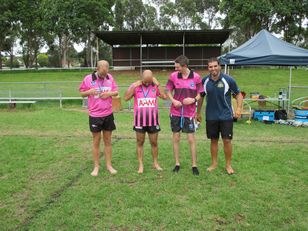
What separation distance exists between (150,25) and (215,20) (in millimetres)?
11991

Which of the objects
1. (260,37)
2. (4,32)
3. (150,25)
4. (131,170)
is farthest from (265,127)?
(150,25)

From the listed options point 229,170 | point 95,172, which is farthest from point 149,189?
point 229,170

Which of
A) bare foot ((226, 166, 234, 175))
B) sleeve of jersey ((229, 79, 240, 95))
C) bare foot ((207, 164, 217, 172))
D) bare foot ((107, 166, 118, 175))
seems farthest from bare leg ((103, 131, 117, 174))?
sleeve of jersey ((229, 79, 240, 95))

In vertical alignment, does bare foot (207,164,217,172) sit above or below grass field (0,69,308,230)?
above

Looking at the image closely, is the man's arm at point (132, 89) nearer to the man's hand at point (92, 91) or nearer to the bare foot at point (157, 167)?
the man's hand at point (92, 91)

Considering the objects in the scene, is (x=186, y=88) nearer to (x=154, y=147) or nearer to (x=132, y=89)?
(x=132, y=89)

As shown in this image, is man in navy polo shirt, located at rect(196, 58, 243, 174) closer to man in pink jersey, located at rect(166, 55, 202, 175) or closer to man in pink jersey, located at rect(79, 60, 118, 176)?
man in pink jersey, located at rect(166, 55, 202, 175)

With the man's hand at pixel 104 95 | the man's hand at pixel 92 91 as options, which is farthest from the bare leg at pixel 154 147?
the man's hand at pixel 92 91

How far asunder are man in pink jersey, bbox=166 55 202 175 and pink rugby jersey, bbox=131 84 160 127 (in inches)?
10.3

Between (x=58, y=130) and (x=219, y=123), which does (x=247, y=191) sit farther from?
(x=58, y=130)

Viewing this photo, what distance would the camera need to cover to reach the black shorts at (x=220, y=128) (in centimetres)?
465

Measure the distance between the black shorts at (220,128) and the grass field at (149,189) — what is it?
59 centimetres

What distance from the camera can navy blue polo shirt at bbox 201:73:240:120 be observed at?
181 inches

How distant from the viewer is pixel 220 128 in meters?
4.73
